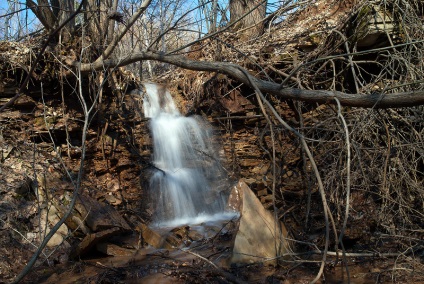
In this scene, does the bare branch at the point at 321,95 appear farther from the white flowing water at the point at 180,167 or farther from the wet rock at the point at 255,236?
the white flowing water at the point at 180,167

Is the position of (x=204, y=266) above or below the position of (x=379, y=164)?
below

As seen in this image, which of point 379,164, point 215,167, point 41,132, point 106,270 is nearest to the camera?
point 106,270

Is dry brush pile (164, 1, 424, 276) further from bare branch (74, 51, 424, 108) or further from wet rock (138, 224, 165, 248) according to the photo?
wet rock (138, 224, 165, 248)

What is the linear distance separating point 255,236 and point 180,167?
3.22 meters

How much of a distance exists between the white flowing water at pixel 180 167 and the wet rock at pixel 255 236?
194cm

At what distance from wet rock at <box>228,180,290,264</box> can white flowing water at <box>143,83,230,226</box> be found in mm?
1945

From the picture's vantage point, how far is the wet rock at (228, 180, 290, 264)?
4.15m

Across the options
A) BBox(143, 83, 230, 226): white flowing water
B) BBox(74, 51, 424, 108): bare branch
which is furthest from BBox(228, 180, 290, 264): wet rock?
BBox(143, 83, 230, 226): white flowing water

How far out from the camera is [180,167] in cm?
729

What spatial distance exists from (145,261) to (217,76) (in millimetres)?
4411

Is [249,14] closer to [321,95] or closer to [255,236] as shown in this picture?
[255,236]

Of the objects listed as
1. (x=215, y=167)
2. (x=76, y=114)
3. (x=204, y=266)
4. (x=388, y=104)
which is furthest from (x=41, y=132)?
(x=388, y=104)

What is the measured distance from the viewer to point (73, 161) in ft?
21.4

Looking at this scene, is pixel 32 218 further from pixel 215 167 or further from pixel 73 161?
pixel 215 167
